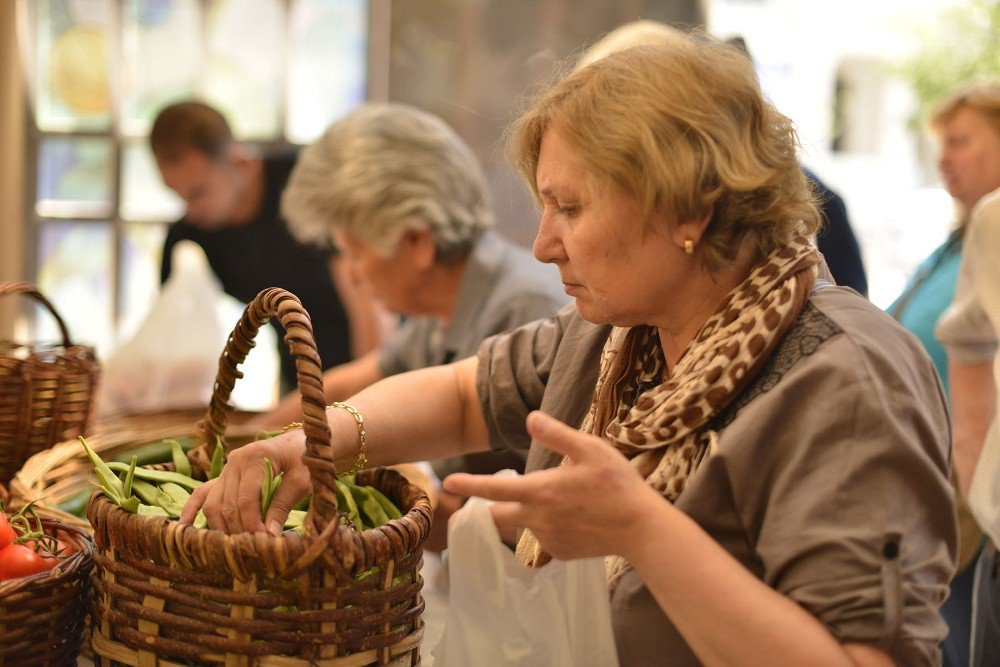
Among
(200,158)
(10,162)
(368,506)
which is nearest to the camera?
(368,506)

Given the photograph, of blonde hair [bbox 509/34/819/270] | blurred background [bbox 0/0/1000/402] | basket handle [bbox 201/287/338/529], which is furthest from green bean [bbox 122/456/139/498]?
blurred background [bbox 0/0/1000/402]

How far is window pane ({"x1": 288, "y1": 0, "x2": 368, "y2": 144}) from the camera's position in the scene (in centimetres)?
463

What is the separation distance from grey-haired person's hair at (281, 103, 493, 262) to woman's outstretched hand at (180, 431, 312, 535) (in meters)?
0.95

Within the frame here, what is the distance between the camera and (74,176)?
4.62m

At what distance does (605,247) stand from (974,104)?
2.21m

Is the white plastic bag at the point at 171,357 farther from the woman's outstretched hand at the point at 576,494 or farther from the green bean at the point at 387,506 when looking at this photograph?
the woman's outstretched hand at the point at 576,494

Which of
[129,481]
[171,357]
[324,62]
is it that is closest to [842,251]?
[129,481]

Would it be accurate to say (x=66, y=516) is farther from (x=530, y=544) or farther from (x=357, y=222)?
(x=357, y=222)

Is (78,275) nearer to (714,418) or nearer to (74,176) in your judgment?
(74,176)

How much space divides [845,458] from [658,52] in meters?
0.50

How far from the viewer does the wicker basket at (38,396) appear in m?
1.47

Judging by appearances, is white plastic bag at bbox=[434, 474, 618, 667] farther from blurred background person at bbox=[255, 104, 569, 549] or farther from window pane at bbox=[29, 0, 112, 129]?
window pane at bbox=[29, 0, 112, 129]

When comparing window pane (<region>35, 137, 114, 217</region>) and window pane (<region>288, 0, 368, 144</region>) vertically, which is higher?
window pane (<region>288, 0, 368, 144</region>)

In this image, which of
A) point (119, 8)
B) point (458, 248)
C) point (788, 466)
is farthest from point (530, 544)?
point (119, 8)
